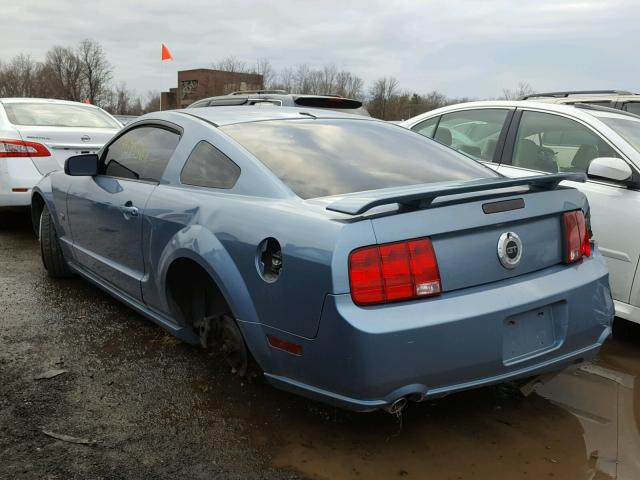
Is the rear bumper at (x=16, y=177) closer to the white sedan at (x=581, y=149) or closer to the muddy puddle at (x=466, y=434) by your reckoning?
the white sedan at (x=581, y=149)

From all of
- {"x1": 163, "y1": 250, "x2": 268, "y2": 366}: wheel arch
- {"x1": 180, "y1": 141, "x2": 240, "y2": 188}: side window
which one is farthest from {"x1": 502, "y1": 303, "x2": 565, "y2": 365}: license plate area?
{"x1": 180, "y1": 141, "x2": 240, "y2": 188}: side window

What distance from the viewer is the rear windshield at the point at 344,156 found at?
9.01ft

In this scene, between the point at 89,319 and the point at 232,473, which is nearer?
the point at 232,473

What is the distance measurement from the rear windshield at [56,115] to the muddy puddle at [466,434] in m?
4.99

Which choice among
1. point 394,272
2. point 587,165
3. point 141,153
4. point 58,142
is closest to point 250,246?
point 394,272

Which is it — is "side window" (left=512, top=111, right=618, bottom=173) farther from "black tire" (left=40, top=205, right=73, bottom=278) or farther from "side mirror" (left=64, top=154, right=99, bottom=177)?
"black tire" (left=40, top=205, right=73, bottom=278)

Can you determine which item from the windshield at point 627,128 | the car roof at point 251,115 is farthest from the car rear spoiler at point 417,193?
the windshield at point 627,128

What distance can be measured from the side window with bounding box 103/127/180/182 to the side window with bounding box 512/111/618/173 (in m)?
2.68

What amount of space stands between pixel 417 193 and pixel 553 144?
2.71m

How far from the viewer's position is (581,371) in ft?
11.3

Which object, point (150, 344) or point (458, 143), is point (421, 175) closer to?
point (150, 344)

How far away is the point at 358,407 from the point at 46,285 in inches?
144

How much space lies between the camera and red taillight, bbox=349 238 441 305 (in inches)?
84.7

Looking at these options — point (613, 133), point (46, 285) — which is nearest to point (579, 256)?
point (613, 133)
